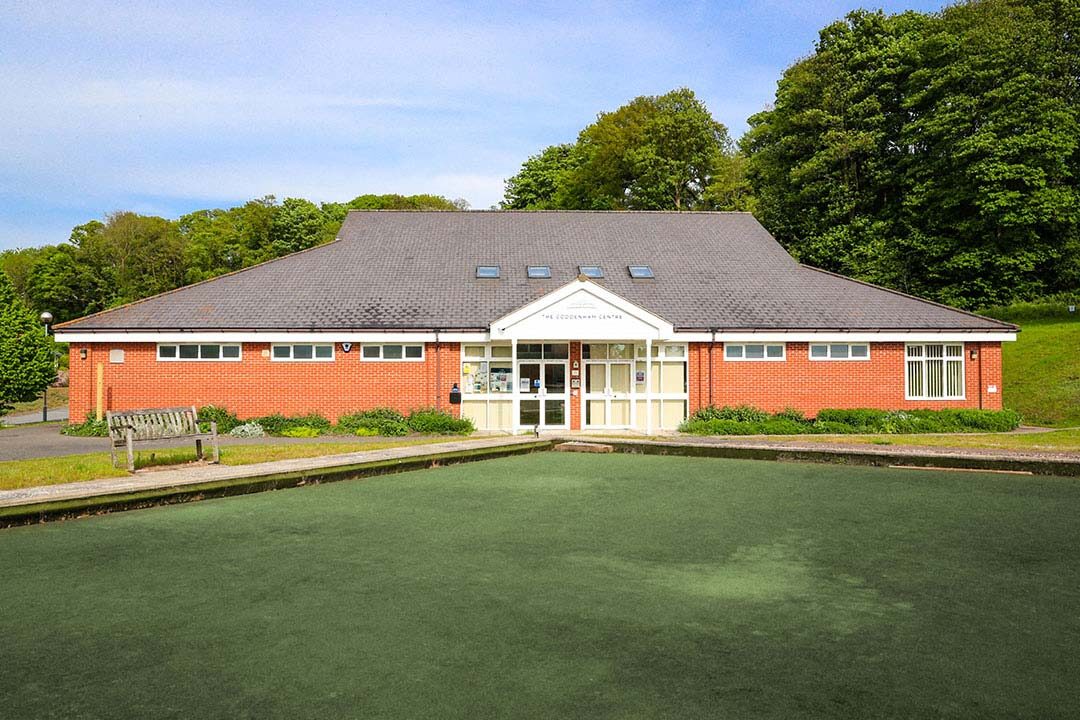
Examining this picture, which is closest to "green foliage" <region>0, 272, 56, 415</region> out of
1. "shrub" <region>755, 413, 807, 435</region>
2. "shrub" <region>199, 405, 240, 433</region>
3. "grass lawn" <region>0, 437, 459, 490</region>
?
"shrub" <region>199, 405, 240, 433</region>

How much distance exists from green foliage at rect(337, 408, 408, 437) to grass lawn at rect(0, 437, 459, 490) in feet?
11.9

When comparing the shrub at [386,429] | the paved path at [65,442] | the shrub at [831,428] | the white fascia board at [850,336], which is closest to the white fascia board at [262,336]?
the shrub at [386,429]

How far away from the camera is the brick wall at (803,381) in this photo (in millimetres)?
21172

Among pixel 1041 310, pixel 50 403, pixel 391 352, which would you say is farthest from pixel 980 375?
pixel 50 403

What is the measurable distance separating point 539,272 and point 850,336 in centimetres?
901

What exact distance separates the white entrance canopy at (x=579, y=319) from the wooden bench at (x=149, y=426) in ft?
29.4

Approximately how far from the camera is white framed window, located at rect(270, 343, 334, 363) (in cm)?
2058

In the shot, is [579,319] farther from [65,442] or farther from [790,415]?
[65,442]

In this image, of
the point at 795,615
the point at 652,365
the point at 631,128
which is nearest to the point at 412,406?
the point at 652,365

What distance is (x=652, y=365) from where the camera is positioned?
21.1 meters

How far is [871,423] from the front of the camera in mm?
19672

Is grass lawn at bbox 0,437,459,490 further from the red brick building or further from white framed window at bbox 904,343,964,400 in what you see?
white framed window at bbox 904,343,964,400

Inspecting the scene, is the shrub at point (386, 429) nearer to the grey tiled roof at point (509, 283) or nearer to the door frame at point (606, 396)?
the grey tiled roof at point (509, 283)

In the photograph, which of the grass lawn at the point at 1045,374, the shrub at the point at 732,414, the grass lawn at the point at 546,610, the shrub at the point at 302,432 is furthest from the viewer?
the grass lawn at the point at 1045,374
